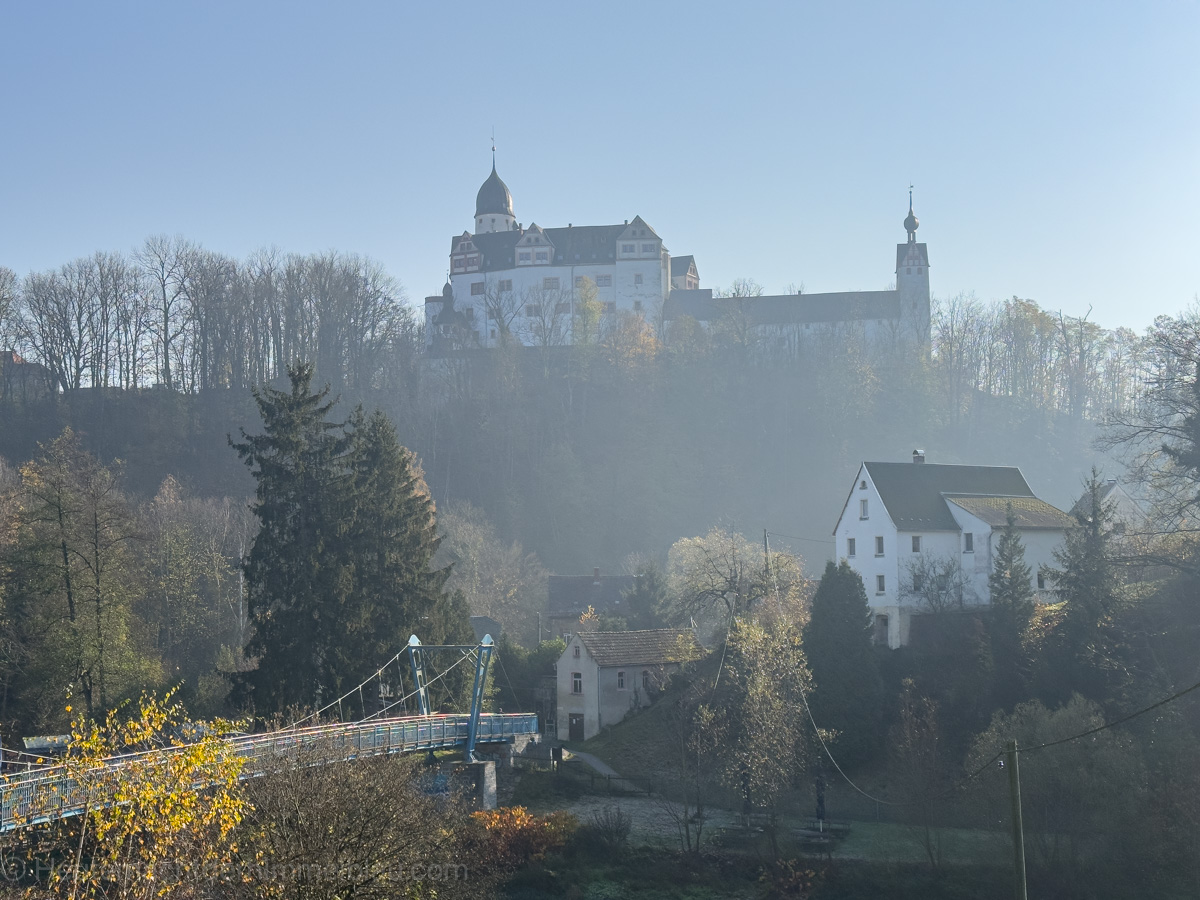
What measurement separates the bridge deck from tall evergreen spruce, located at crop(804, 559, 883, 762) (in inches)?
342

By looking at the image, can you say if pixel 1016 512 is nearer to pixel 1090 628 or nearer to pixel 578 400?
pixel 1090 628

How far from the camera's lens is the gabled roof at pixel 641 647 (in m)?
41.0

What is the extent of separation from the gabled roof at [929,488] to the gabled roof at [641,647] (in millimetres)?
8489

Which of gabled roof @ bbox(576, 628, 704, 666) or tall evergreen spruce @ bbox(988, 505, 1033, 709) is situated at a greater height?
tall evergreen spruce @ bbox(988, 505, 1033, 709)

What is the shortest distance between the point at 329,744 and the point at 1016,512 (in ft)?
94.8

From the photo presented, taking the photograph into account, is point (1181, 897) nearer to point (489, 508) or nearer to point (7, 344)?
point (489, 508)

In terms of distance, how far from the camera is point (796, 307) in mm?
99562

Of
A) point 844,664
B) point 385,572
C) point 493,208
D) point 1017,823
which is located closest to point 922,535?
point 844,664

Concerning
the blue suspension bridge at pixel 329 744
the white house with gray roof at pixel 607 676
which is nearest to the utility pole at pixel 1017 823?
the blue suspension bridge at pixel 329 744

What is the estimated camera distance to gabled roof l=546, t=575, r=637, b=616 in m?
57.0

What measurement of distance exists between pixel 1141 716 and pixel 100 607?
26778 mm

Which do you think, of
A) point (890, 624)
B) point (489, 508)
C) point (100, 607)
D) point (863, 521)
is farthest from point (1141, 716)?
point (489, 508)

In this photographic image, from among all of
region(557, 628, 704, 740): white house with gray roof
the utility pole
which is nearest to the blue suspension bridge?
region(557, 628, 704, 740): white house with gray roof

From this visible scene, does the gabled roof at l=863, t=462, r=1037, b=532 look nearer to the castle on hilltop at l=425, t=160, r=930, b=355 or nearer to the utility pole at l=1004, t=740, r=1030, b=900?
the utility pole at l=1004, t=740, r=1030, b=900
